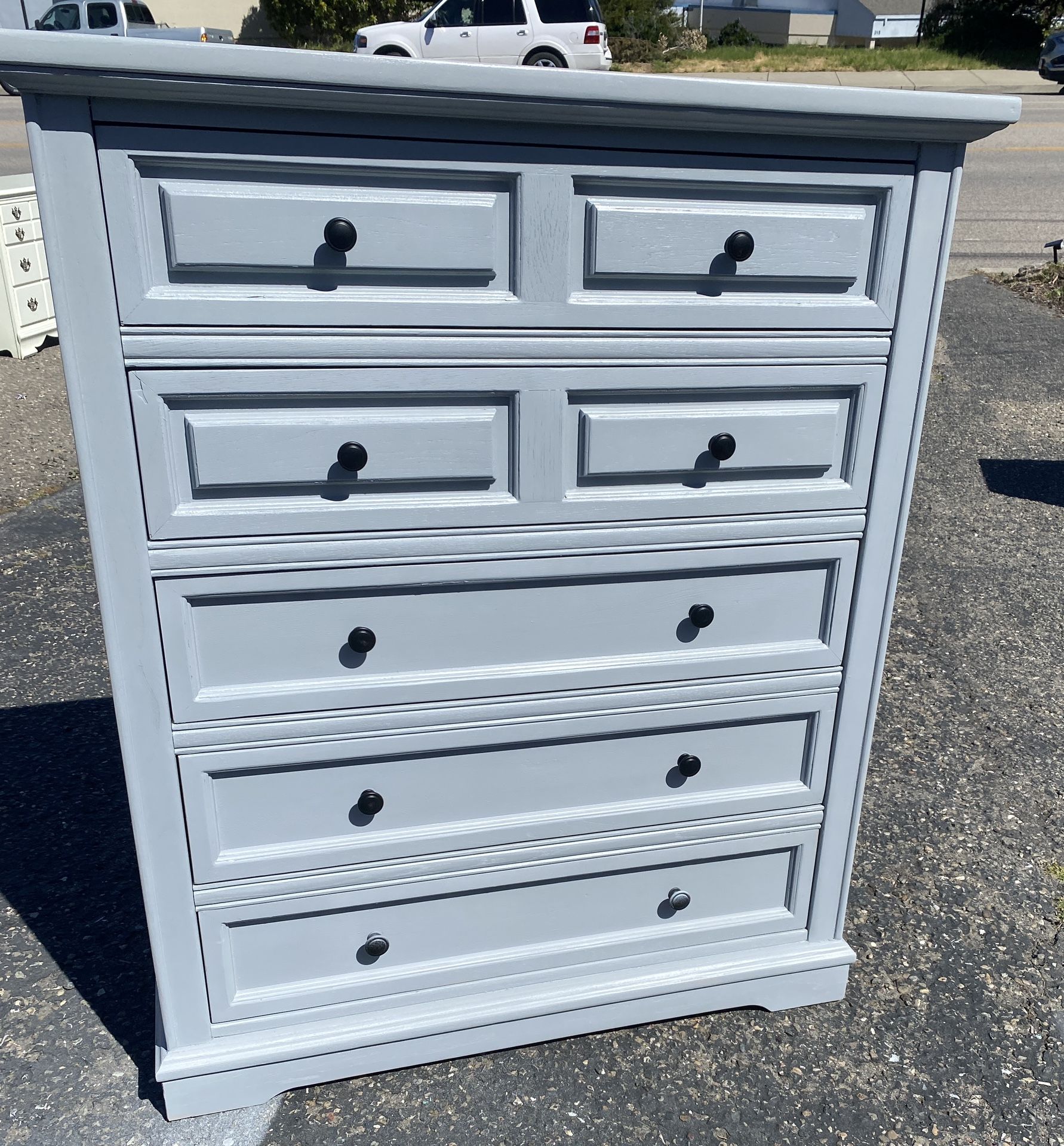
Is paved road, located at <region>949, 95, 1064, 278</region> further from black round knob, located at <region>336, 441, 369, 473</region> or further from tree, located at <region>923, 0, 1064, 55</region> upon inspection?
black round knob, located at <region>336, 441, 369, 473</region>

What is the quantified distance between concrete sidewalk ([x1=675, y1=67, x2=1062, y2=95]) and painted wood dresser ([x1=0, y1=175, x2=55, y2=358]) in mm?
12750

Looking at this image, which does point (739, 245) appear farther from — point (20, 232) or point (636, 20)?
point (636, 20)

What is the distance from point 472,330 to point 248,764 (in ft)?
2.98

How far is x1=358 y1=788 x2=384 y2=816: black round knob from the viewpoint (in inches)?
74.8

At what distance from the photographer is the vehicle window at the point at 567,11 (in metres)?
13.8

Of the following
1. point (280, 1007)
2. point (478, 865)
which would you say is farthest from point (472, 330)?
point (280, 1007)

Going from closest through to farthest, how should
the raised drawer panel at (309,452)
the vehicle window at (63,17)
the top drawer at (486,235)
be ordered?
the top drawer at (486,235)
the raised drawer panel at (309,452)
the vehicle window at (63,17)

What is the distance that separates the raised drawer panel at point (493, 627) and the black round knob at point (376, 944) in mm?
550

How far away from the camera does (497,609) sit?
1.85 m

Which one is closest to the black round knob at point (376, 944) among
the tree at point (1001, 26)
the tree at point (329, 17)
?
the tree at point (329, 17)

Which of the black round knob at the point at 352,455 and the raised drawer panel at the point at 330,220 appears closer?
the raised drawer panel at the point at 330,220

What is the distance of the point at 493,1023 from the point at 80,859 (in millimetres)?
1348

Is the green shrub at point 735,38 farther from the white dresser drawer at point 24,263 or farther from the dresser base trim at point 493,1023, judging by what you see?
the dresser base trim at point 493,1023

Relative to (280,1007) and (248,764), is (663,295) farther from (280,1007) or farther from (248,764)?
(280,1007)
